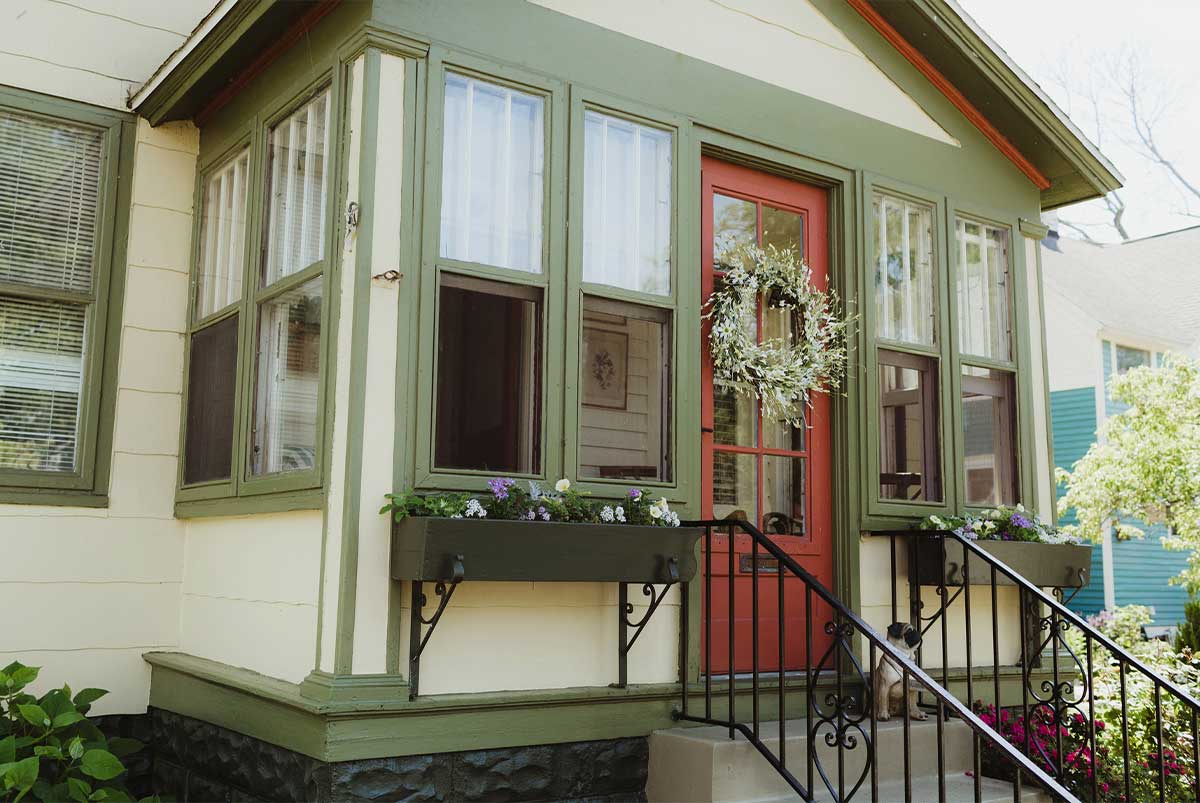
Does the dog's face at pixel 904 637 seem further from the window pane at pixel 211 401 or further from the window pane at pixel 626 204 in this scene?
the window pane at pixel 211 401

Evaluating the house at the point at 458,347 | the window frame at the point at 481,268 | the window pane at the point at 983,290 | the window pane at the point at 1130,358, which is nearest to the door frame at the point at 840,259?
the house at the point at 458,347

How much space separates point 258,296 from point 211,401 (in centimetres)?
61

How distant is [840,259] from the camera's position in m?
5.14

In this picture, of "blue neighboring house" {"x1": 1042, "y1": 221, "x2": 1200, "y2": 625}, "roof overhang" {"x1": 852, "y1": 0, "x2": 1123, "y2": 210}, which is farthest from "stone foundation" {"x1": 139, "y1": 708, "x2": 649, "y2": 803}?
"blue neighboring house" {"x1": 1042, "y1": 221, "x2": 1200, "y2": 625}

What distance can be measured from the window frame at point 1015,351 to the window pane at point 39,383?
3993 millimetres

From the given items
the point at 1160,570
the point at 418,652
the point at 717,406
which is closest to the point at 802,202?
the point at 717,406

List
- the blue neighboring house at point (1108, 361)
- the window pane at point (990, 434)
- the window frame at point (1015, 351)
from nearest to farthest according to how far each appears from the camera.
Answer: the window frame at point (1015, 351) → the window pane at point (990, 434) → the blue neighboring house at point (1108, 361)

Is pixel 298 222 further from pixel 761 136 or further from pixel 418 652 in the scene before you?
pixel 761 136

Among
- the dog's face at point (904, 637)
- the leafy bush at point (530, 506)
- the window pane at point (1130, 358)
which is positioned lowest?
the dog's face at point (904, 637)

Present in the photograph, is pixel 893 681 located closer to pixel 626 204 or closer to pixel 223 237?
pixel 626 204

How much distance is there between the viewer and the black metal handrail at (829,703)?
3.25 metres

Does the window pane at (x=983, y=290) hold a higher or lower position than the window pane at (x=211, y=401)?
higher


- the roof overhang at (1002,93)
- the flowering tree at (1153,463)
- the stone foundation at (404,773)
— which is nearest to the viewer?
the stone foundation at (404,773)

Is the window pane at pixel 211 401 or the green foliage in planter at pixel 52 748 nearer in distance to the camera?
the green foliage in planter at pixel 52 748
